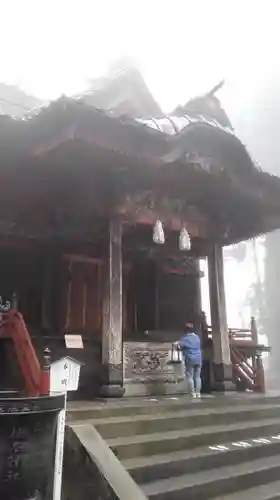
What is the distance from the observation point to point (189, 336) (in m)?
9.16

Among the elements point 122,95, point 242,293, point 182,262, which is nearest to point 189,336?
point 182,262

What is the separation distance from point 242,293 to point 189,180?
148 feet

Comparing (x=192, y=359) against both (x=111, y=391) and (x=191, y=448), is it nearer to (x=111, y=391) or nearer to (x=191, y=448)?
(x=111, y=391)

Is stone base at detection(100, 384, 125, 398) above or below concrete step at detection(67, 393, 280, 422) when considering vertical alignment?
above

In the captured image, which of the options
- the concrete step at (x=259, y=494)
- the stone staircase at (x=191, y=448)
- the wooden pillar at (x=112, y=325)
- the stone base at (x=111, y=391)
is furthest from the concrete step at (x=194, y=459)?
the wooden pillar at (x=112, y=325)

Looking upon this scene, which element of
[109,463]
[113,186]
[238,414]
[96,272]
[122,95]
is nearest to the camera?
[109,463]

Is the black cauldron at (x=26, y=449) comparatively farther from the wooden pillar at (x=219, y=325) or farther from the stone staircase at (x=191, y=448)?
the wooden pillar at (x=219, y=325)

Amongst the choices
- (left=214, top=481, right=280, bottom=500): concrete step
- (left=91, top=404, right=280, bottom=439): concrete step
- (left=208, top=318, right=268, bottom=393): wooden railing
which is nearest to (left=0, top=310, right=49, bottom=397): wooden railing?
(left=91, top=404, right=280, bottom=439): concrete step

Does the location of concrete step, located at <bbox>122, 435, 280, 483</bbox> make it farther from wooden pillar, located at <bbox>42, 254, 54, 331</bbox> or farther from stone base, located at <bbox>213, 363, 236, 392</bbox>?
wooden pillar, located at <bbox>42, 254, 54, 331</bbox>

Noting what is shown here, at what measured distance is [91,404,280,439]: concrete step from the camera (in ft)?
18.5

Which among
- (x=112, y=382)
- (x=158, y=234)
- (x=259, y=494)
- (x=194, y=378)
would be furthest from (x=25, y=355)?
(x=194, y=378)

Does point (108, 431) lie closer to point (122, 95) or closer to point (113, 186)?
point (113, 186)

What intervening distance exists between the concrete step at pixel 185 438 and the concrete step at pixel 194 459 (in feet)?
0.25

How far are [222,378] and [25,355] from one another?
530cm
